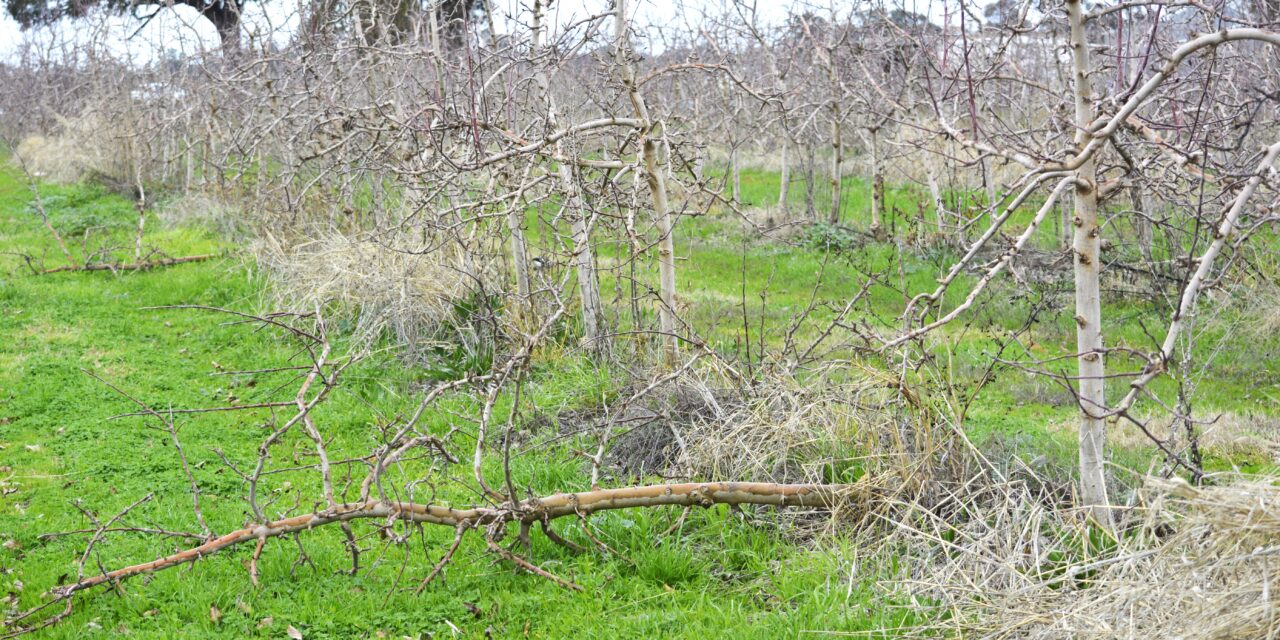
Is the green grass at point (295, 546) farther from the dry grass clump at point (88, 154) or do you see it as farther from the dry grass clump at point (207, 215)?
the dry grass clump at point (88, 154)

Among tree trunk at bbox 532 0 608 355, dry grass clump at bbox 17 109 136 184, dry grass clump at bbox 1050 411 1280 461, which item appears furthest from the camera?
dry grass clump at bbox 17 109 136 184

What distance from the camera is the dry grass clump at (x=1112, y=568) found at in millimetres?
2799

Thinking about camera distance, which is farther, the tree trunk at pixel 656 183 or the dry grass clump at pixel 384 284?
the dry grass clump at pixel 384 284

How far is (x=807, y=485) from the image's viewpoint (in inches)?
181

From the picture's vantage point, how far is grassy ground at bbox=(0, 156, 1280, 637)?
4.18 metres

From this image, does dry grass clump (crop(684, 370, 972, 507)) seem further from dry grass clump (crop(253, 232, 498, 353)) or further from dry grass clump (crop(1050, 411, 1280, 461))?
dry grass clump (crop(253, 232, 498, 353))

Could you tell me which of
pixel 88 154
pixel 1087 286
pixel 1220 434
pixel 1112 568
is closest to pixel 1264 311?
pixel 1220 434

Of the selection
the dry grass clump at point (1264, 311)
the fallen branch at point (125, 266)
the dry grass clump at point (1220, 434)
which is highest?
the fallen branch at point (125, 266)

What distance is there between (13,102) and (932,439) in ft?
101

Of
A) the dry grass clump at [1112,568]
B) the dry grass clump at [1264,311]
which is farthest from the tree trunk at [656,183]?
the dry grass clump at [1264,311]

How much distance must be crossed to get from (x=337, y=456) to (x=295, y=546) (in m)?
1.60

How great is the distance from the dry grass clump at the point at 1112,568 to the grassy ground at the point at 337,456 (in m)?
0.34

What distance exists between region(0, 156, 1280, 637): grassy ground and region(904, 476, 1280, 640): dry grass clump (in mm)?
338

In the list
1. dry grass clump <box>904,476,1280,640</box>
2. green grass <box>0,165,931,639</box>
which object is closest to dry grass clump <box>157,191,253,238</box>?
green grass <box>0,165,931,639</box>
